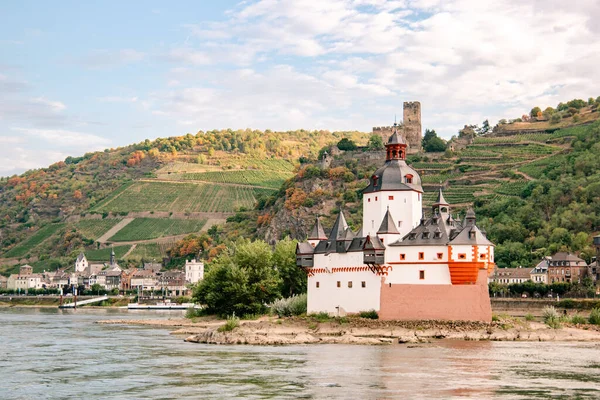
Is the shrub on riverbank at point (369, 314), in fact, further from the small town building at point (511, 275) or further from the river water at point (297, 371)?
the small town building at point (511, 275)

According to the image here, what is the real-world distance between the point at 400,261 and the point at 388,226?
112 inches

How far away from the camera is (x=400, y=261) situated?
6294 centimetres

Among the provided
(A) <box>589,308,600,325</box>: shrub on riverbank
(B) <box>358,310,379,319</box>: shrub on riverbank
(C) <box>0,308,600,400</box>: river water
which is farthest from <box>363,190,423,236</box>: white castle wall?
(A) <box>589,308,600,325</box>: shrub on riverbank

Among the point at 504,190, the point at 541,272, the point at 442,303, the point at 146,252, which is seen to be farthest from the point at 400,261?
the point at 146,252

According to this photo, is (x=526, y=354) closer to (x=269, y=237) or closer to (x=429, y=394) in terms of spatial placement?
(x=429, y=394)

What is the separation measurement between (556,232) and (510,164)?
116 feet

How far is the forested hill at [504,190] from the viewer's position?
371ft

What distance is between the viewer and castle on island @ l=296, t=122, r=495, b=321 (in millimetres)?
61188

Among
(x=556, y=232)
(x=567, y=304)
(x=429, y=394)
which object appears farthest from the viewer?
(x=556, y=232)

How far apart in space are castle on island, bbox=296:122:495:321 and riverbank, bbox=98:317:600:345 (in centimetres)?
130

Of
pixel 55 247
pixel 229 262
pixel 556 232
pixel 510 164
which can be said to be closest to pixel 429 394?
pixel 229 262

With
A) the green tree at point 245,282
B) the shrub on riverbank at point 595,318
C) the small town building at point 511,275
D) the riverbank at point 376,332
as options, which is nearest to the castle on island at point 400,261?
the riverbank at point 376,332

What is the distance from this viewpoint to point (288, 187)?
15200 centimetres

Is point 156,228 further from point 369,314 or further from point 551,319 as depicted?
point 551,319
